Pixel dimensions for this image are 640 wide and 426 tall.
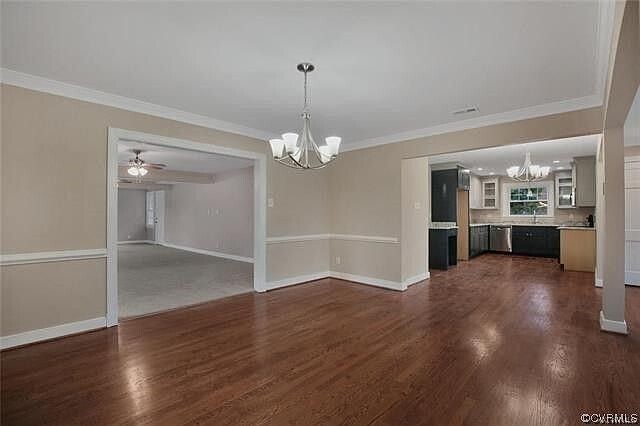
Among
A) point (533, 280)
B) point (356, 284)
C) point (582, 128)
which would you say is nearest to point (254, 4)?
point (582, 128)

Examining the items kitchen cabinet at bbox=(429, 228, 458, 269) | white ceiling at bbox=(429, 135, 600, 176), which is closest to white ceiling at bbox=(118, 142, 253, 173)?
kitchen cabinet at bbox=(429, 228, 458, 269)

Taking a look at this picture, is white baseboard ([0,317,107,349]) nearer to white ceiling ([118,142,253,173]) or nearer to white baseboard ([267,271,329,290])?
white baseboard ([267,271,329,290])

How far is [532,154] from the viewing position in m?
6.39

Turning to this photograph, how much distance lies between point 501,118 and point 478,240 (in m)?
5.76

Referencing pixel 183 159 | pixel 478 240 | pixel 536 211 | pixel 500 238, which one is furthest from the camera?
pixel 536 211

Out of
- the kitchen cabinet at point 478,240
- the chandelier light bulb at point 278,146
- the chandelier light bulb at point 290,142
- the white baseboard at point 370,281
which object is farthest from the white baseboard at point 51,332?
the kitchen cabinet at point 478,240

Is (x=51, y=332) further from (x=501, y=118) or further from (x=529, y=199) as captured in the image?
(x=529, y=199)

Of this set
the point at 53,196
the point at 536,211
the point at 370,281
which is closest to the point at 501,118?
the point at 370,281

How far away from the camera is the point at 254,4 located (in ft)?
6.23

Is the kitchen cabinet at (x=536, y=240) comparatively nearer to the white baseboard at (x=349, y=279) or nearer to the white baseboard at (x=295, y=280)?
the white baseboard at (x=349, y=279)

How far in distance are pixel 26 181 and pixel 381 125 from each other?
410 cm

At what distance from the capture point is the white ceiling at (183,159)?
610cm

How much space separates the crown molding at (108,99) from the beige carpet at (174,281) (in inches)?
96.7

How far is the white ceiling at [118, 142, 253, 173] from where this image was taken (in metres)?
6.10
